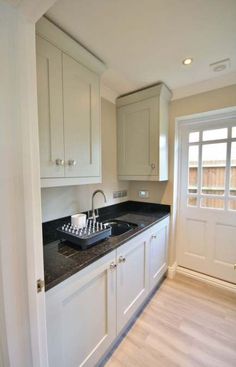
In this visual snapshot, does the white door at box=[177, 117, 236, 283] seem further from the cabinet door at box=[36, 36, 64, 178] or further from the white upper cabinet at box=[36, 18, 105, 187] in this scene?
the cabinet door at box=[36, 36, 64, 178]

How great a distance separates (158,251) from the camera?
6.28 feet

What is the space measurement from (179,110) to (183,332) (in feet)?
7.18

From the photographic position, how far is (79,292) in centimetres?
98

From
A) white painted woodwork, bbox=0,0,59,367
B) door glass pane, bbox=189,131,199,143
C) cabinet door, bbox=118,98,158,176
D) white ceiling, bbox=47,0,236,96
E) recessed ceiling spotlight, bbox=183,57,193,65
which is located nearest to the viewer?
white painted woodwork, bbox=0,0,59,367

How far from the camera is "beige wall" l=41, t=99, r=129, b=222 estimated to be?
1.43 metres

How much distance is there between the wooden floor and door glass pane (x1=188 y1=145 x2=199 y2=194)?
3.94 ft

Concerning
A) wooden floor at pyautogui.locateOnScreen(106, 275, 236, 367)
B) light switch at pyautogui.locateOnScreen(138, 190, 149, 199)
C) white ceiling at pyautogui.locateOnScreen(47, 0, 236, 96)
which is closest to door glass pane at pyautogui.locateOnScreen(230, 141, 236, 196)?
white ceiling at pyautogui.locateOnScreen(47, 0, 236, 96)

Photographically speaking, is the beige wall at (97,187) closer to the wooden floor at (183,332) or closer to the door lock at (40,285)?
the door lock at (40,285)

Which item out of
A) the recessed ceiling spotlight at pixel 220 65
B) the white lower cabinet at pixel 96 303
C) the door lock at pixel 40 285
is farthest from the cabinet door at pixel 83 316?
the recessed ceiling spotlight at pixel 220 65

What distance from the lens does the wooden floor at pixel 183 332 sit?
127 cm

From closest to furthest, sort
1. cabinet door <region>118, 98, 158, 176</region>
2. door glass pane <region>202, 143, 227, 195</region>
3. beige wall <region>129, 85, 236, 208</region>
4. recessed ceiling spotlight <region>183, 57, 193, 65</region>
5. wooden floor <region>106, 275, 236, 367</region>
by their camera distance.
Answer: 1. wooden floor <region>106, 275, 236, 367</region>
2. recessed ceiling spotlight <region>183, 57, 193, 65</region>
3. beige wall <region>129, 85, 236, 208</region>
4. cabinet door <region>118, 98, 158, 176</region>
5. door glass pane <region>202, 143, 227, 195</region>

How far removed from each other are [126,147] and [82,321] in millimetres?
1644

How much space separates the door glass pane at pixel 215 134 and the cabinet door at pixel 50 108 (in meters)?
1.70

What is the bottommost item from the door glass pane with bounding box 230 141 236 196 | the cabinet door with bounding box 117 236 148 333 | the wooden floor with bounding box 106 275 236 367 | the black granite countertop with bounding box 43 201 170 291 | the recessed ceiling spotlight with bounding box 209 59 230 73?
the wooden floor with bounding box 106 275 236 367
